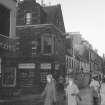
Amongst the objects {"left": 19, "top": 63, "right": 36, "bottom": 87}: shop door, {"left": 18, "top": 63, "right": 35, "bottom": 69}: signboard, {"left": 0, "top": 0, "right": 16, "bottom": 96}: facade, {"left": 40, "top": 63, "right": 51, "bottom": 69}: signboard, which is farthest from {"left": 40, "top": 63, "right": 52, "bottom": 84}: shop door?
{"left": 0, "top": 0, "right": 16, "bottom": 96}: facade

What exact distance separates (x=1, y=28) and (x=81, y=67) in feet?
114

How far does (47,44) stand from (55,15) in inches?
190

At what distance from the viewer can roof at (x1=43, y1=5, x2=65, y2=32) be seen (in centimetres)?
3538

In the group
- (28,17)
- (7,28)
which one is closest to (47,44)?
(28,17)

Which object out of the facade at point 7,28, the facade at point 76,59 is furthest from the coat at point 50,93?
the facade at point 76,59

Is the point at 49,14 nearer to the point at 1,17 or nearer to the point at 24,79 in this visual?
the point at 24,79

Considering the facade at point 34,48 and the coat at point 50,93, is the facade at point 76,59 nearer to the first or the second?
the facade at point 34,48

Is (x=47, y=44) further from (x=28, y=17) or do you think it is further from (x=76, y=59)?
(x=76, y=59)

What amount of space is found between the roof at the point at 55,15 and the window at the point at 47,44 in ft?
8.07

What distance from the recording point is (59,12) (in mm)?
36844

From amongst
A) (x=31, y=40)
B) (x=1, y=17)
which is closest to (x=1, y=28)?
(x=1, y=17)

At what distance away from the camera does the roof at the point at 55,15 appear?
3538 cm

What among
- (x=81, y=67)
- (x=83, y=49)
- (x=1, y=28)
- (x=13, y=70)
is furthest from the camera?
(x=83, y=49)

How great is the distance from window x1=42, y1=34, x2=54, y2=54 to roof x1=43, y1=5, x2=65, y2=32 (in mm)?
2461
